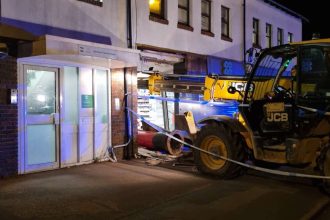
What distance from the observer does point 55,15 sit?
10445mm

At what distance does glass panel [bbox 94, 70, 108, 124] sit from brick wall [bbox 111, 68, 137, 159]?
0.20 m

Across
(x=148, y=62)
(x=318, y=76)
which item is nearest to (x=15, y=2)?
(x=148, y=62)

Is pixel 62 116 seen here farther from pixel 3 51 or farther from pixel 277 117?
pixel 277 117

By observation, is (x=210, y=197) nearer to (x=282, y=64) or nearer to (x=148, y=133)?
(x=282, y=64)

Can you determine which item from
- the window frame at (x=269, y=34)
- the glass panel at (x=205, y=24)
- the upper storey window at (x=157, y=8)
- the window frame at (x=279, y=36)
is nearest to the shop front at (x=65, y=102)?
the upper storey window at (x=157, y=8)

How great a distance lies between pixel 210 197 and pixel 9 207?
347 centimetres

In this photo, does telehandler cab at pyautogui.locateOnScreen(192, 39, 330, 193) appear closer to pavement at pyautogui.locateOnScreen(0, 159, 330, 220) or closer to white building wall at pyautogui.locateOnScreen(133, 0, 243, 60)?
pavement at pyautogui.locateOnScreen(0, 159, 330, 220)

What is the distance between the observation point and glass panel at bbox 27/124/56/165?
1020cm

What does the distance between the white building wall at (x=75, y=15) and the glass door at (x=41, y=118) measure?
1.15 m

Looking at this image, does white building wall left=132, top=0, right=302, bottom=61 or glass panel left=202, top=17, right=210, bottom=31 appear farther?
glass panel left=202, top=17, right=210, bottom=31

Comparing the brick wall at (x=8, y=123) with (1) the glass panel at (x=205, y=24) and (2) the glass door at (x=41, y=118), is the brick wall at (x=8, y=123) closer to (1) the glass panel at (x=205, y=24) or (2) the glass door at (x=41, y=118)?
(2) the glass door at (x=41, y=118)

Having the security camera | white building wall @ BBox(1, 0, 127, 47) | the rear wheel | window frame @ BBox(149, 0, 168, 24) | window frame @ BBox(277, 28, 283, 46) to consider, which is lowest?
the rear wheel

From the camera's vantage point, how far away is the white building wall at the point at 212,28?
13227mm

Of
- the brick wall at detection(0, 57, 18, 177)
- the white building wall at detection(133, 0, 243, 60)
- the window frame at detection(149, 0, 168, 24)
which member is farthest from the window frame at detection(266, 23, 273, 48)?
the brick wall at detection(0, 57, 18, 177)
